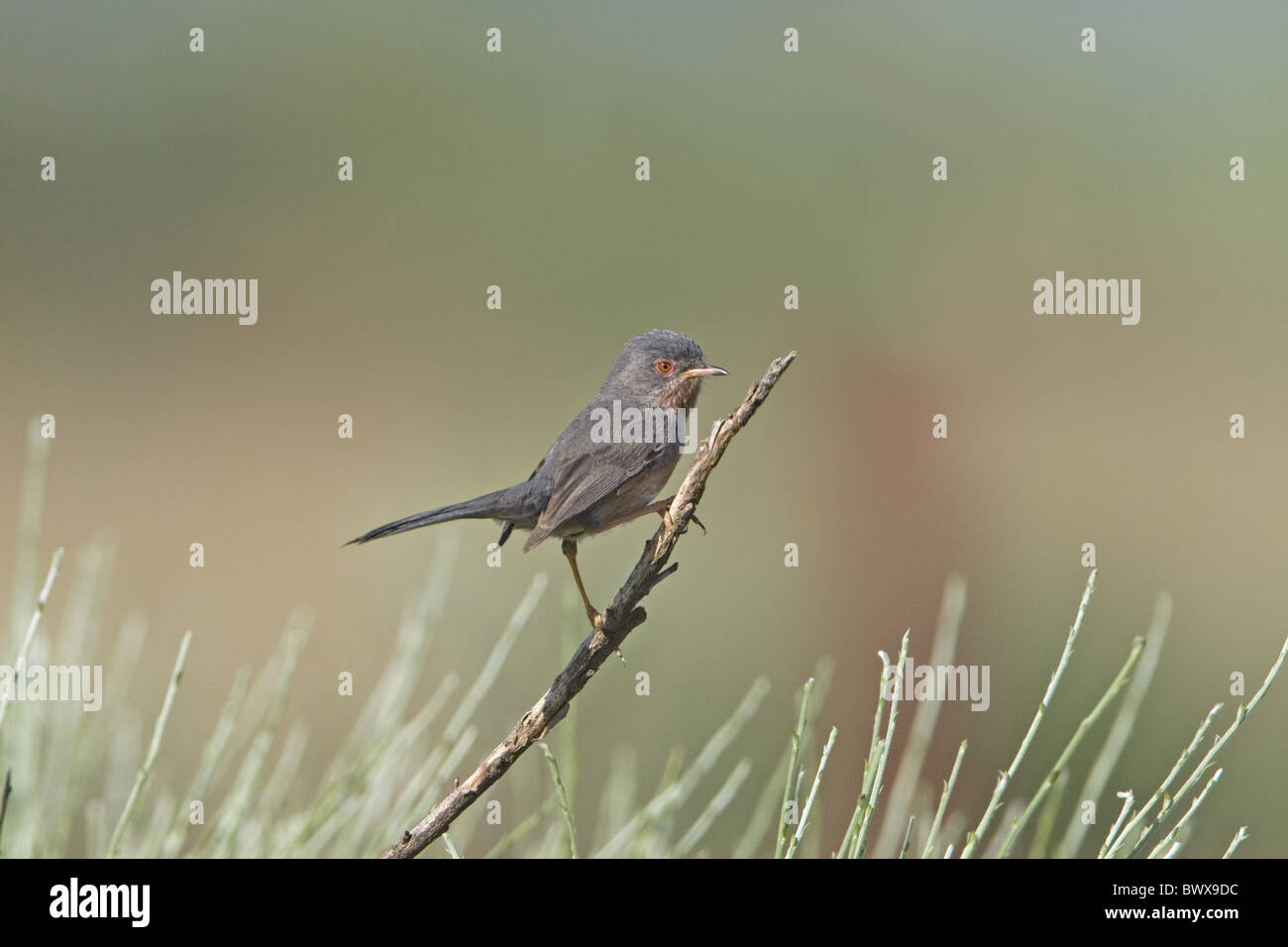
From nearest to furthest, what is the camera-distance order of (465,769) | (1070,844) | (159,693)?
(1070,844), (159,693), (465,769)

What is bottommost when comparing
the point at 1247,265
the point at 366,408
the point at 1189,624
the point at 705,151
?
the point at 1189,624

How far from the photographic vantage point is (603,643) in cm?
237

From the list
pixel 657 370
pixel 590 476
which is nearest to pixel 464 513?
pixel 590 476

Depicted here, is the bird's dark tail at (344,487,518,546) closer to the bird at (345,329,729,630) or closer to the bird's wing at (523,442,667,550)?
the bird at (345,329,729,630)

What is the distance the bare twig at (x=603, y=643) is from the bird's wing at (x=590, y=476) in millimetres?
1575

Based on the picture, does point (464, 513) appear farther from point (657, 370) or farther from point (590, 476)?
point (657, 370)

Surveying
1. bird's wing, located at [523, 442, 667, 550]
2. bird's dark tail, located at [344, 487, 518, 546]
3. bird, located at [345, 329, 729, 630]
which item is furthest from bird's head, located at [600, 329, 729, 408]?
bird's dark tail, located at [344, 487, 518, 546]

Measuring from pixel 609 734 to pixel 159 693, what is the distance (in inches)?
93.0

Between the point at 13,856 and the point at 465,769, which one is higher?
the point at 13,856

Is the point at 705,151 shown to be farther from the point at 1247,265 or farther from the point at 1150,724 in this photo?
the point at 1150,724

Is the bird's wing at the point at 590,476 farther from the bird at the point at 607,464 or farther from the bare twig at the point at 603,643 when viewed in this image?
the bare twig at the point at 603,643

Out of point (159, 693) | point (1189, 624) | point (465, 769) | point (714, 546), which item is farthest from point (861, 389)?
point (159, 693)

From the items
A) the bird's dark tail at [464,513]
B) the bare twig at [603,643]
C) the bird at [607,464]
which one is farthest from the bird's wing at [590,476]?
the bare twig at [603,643]
